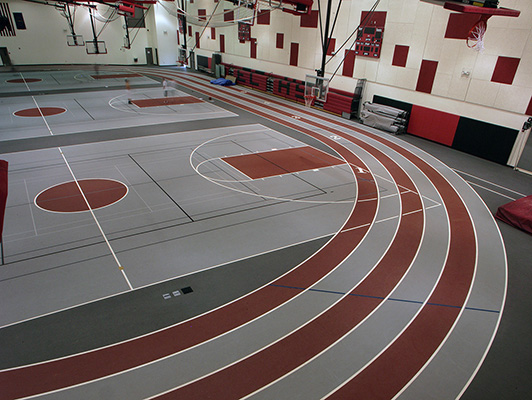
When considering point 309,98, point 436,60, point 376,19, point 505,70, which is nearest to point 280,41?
point 376,19

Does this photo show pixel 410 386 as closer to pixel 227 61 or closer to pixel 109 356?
pixel 109 356

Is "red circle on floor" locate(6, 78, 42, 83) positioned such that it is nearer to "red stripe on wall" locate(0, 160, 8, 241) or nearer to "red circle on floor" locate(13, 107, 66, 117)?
"red circle on floor" locate(13, 107, 66, 117)

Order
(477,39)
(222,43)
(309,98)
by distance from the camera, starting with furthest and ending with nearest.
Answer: (222,43), (309,98), (477,39)

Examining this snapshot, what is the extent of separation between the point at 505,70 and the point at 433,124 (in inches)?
117

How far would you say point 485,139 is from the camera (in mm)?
12492

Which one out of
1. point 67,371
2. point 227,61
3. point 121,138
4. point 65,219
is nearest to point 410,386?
point 67,371

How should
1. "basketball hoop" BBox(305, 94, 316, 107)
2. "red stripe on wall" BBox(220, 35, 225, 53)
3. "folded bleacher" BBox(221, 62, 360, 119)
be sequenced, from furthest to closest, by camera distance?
1. "red stripe on wall" BBox(220, 35, 225, 53)
2. "folded bleacher" BBox(221, 62, 360, 119)
3. "basketball hoop" BBox(305, 94, 316, 107)

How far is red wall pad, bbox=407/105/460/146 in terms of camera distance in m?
13.5

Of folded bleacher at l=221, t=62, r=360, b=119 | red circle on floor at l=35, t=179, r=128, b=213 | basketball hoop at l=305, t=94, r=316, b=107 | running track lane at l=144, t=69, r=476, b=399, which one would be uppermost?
basketball hoop at l=305, t=94, r=316, b=107

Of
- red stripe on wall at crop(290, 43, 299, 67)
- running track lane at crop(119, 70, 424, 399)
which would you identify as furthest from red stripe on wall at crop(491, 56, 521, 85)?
red stripe on wall at crop(290, 43, 299, 67)

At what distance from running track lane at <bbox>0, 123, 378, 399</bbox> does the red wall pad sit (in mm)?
9368

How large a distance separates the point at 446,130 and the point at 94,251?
12614 mm

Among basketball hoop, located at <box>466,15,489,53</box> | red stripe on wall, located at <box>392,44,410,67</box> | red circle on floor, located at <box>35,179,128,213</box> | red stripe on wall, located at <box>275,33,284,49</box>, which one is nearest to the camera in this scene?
red circle on floor, located at <box>35,179,128,213</box>

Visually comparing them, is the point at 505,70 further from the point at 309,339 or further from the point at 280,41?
the point at 280,41
